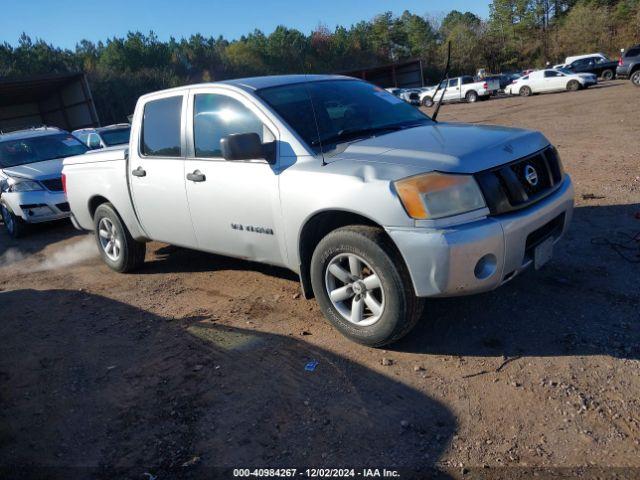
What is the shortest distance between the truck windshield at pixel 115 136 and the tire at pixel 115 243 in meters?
8.04

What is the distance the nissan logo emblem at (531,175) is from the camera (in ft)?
11.5

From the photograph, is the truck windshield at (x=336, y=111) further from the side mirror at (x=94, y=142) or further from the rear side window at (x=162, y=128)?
the side mirror at (x=94, y=142)

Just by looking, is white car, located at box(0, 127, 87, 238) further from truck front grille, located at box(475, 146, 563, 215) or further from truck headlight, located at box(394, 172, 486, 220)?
truck front grille, located at box(475, 146, 563, 215)

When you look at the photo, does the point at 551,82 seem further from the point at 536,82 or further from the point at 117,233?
the point at 117,233

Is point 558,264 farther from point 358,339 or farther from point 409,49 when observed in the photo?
point 409,49

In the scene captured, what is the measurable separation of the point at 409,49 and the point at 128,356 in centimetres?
9356

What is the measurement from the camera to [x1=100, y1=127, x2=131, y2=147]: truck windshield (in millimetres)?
13438

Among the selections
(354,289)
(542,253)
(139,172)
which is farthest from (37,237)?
(542,253)

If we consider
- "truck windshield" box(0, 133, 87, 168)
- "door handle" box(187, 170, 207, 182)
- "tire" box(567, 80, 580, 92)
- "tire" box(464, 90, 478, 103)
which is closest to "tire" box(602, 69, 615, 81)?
"tire" box(567, 80, 580, 92)

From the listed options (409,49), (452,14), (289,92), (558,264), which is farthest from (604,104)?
(452,14)

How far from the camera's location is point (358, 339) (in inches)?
143

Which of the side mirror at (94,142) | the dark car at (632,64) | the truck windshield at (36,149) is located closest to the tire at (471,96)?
the dark car at (632,64)

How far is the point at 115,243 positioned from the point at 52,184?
3645 mm

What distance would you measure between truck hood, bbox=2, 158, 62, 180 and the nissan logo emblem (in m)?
7.85
